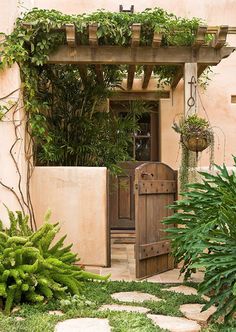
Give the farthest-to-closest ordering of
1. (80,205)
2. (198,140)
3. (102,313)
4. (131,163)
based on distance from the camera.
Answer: (131,163)
(80,205)
(198,140)
(102,313)

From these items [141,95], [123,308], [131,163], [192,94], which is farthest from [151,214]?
[141,95]

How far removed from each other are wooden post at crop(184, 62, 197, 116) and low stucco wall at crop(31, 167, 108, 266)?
50.9 inches

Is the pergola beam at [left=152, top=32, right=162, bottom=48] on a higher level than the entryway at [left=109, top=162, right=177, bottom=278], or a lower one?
higher

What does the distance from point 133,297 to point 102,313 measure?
70 centimetres

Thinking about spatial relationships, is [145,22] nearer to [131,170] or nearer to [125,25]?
[125,25]

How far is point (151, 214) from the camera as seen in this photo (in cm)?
548

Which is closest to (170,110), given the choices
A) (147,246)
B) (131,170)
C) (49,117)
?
(131,170)

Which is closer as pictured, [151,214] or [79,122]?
[151,214]

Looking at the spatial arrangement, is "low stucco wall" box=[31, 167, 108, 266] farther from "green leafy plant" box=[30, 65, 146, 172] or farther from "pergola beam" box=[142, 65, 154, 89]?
"pergola beam" box=[142, 65, 154, 89]

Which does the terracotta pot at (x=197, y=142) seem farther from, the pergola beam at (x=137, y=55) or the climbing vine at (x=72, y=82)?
the climbing vine at (x=72, y=82)

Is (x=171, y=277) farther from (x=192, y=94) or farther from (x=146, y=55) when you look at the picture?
(x=146, y=55)

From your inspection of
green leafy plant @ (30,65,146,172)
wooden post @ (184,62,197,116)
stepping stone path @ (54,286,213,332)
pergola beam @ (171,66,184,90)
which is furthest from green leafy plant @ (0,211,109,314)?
pergola beam @ (171,66,184,90)

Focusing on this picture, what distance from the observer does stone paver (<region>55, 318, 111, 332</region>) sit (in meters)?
3.36

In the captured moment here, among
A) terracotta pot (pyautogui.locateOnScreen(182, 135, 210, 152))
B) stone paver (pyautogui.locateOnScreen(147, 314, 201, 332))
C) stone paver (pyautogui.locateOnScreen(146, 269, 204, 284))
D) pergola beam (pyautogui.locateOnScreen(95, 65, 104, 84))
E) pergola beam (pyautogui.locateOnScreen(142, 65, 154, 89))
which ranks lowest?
stone paver (pyautogui.locateOnScreen(147, 314, 201, 332))
